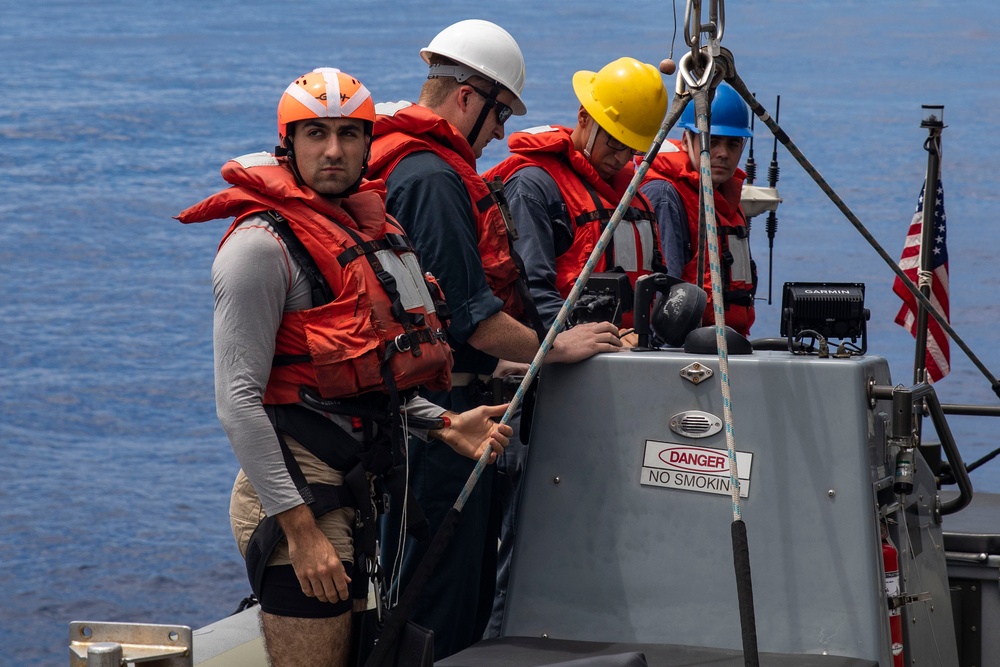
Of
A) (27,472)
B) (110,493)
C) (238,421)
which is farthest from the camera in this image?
(27,472)

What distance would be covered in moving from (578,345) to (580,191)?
35.4 inches

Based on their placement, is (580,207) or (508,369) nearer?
(508,369)

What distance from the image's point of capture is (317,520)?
79.7 inches

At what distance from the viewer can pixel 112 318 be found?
38.9 ft

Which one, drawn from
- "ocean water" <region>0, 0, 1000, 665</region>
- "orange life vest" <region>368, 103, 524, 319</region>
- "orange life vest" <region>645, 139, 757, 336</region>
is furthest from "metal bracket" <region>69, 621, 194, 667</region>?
"ocean water" <region>0, 0, 1000, 665</region>

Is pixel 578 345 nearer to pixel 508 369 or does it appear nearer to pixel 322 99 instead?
pixel 508 369

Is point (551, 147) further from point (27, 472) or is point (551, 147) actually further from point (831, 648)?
point (27, 472)

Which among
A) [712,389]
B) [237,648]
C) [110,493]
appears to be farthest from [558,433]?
[110,493]

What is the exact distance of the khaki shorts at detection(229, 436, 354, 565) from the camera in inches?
79.7

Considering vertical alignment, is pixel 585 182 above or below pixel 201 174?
below

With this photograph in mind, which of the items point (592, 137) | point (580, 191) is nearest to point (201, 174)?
point (592, 137)

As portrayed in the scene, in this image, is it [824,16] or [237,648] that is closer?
[237,648]

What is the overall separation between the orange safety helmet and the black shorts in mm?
713

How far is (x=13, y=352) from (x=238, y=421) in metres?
10.3
